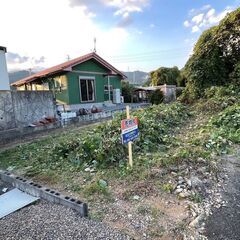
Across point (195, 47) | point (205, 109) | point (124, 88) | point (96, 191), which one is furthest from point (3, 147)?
point (124, 88)

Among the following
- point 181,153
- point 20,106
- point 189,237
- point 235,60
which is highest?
point 235,60

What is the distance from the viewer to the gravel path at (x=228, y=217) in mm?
2404

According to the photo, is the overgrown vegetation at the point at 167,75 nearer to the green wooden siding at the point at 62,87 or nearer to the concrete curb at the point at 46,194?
the green wooden siding at the point at 62,87

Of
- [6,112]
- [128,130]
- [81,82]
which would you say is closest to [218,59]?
[81,82]

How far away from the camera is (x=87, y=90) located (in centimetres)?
1337

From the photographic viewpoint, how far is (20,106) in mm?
8383

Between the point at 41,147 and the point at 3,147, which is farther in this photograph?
the point at 3,147

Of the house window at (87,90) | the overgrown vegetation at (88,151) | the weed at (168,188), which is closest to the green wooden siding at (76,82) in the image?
the house window at (87,90)

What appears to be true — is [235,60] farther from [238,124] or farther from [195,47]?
[238,124]

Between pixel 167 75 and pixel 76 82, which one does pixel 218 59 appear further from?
pixel 167 75

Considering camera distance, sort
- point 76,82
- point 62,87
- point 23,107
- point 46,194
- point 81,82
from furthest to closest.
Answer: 1. point 81,82
2. point 76,82
3. point 62,87
4. point 23,107
5. point 46,194

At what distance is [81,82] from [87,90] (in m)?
0.61

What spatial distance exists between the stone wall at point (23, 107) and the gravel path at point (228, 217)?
7061 millimetres

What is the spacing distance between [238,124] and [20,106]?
713cm
